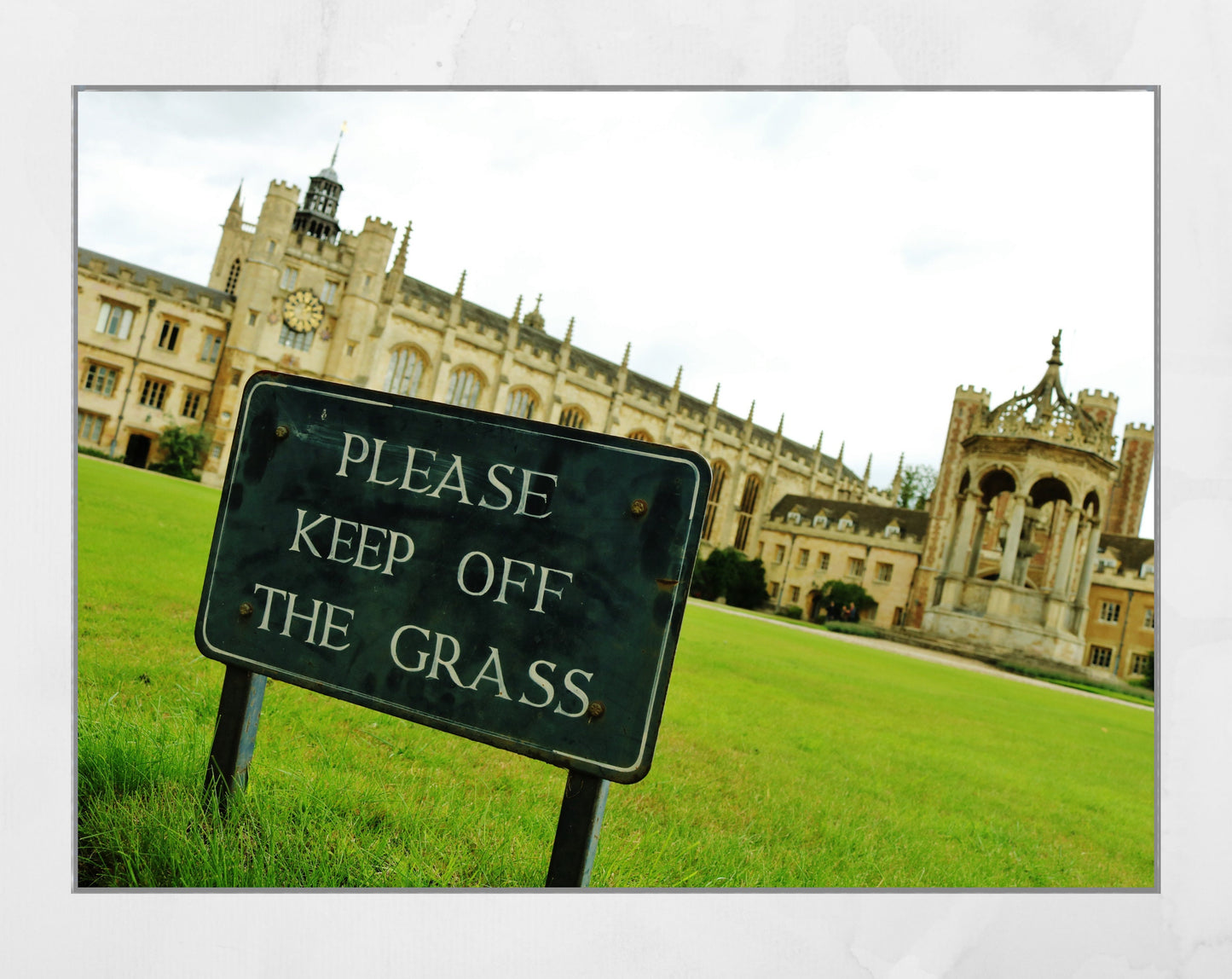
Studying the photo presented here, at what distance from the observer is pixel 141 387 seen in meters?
28.5

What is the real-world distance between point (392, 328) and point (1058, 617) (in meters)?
25.1

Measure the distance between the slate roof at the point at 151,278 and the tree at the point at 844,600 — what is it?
25611mm

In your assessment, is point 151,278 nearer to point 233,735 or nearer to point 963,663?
point 963,663

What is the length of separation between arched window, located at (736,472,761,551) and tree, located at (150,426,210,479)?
2529 centimetres

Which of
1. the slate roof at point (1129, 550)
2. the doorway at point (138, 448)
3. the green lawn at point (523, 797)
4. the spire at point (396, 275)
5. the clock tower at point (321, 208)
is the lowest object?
the green lawn at point (523, 797)

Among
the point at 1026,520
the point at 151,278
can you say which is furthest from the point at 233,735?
the point at 151,278

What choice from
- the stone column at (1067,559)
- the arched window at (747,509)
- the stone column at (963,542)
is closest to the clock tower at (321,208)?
the arched window at (747,509)

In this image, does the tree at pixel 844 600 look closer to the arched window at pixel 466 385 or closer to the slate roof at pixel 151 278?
the arched window at pixel 466 385

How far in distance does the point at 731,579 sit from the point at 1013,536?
1329 centimetres

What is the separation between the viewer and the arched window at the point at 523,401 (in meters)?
36.4

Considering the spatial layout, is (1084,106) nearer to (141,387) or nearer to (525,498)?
(525,498)

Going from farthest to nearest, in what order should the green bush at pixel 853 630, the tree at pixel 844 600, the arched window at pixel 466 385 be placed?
the arched window at pixel 466 385
the tree at pixel 844 600
the green bush at pixel 853 630

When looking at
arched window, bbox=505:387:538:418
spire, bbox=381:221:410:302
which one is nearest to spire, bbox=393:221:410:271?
spire, bbox=381:221:410:302

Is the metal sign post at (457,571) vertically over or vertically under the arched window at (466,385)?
under
